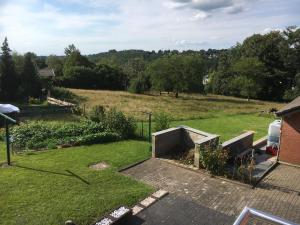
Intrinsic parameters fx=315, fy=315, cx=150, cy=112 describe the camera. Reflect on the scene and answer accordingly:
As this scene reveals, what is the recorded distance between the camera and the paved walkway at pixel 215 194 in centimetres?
883

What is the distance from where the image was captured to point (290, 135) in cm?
1325

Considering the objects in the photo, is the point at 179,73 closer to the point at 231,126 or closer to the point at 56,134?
the point at 231,126

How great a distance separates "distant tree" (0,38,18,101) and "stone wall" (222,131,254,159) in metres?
29.2

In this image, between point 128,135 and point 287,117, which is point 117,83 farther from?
point 287,117

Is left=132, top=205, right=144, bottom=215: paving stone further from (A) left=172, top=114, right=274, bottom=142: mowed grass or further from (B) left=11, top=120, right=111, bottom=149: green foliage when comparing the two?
(A) left=172, top=114, right=274, bottom=142: mowed grass

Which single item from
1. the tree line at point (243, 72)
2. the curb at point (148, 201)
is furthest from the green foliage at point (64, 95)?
the curb at point (148, 201)

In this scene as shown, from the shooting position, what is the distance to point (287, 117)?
13250 mm

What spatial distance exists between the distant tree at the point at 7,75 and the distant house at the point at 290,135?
31017 millimetres

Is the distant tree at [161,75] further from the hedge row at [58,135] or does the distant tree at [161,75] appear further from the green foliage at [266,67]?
the hedge row at [58,135]

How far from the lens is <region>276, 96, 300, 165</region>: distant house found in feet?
42.7

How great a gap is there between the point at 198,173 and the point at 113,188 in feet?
11.4

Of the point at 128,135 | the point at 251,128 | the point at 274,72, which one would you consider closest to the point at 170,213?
the point at 128,135

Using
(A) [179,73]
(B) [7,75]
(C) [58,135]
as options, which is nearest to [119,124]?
(C) [58,135]

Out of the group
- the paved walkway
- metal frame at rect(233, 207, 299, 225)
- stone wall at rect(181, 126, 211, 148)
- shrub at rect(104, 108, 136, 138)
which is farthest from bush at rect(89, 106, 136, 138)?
metal frame at rect(233, 207, 299, 225)
